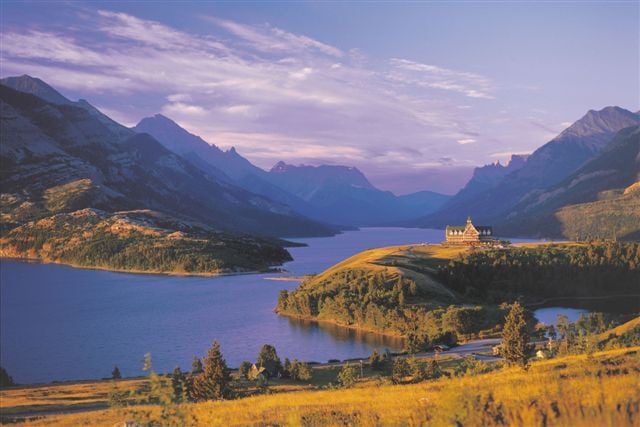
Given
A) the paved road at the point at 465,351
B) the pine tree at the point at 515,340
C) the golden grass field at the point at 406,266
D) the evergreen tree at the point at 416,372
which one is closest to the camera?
the evergreen tree at the point at 416,372

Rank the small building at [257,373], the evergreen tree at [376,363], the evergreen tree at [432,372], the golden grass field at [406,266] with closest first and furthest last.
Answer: the evergreen tree at [432,372] → the small building at [257,373] → the evergreen tree at [376,363] → the golden grass field at [406,266]

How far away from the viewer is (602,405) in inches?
530

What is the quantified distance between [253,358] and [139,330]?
151 ft

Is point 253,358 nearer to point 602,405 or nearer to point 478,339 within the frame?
point 478,339

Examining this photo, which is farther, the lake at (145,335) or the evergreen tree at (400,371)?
the lake at (145,335)

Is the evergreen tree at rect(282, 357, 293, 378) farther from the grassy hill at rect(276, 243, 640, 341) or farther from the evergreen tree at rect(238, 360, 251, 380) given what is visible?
the grassy hill at rect(276, 243, 640, 341)

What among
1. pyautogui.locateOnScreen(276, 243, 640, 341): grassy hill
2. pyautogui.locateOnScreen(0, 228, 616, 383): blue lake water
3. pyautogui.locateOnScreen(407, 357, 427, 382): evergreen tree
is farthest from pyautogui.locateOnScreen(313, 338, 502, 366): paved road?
pyautogui.locateOnScreen(407, 357, 427, 382): evergreen tree

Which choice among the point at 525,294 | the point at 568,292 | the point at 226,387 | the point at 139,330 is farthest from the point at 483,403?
the point at 568,292

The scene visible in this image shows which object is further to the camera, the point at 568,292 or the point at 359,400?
the point at 568,292

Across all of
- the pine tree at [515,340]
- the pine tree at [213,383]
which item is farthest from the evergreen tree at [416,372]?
the pine tree at [213,383]

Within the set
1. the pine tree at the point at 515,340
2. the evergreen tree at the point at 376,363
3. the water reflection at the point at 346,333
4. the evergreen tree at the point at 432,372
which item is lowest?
the water reflection at the point at 346,333

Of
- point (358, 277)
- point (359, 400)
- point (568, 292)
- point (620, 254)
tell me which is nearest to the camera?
point (359, 400)

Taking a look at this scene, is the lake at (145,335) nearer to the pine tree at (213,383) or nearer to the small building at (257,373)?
the small building at (257,373)

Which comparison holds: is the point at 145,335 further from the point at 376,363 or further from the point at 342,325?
the point at 376,363
